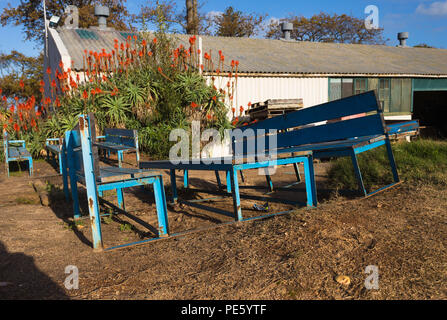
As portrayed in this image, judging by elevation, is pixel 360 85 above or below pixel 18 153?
above

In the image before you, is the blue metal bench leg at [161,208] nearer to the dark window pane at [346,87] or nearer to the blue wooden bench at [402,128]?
the blue wooden bench at [402,128]

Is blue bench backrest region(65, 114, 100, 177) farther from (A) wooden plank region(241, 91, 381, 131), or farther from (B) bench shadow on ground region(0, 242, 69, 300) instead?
(A) wooden plank region(241, 91, 381, 131)

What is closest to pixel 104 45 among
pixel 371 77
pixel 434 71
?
pixel 371 77

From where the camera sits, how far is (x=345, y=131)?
13.8 ft

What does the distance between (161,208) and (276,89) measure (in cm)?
1057

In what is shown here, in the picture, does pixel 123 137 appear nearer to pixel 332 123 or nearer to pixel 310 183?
pixel 332 123

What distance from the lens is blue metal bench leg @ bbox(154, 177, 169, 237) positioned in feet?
10.4

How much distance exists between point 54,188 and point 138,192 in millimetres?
1230

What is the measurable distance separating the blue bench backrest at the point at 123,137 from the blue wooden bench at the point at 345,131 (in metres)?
2.05

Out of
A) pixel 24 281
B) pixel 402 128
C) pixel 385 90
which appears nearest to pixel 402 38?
pixel 385 90

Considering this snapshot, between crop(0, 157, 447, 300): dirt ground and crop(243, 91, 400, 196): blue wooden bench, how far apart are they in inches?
19.9

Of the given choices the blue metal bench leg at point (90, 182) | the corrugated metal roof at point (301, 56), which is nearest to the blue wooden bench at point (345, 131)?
the blue metal bench leg at point (90, 182)

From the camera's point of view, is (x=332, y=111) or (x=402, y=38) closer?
(x=332, y=111)

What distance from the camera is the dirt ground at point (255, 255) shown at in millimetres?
2115
